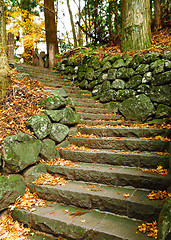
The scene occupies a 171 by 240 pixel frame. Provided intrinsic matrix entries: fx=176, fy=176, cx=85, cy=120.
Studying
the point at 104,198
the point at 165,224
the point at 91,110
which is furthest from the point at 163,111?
the point at 165,224

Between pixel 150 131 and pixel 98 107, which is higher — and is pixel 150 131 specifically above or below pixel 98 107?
below

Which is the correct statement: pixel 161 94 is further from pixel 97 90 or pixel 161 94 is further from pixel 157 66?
pixel 97 90

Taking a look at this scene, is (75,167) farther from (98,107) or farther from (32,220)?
(98,107)

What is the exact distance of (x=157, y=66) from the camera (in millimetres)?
4785

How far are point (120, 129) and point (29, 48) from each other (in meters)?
12.2

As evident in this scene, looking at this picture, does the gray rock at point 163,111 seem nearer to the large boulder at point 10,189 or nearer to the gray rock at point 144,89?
the gray rock at point 144,89

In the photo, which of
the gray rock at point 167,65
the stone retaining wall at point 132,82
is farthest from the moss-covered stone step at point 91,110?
the gray rock at point 167,65

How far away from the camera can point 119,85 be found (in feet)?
18.1

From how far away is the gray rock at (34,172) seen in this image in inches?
121

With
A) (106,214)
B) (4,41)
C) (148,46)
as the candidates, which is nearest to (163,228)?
(106,214)

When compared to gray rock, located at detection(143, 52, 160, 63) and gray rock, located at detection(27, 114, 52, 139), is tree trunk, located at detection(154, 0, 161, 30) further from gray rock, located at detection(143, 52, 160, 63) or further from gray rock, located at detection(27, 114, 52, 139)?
gray rock, located at detection(27, 114, 52, 139)

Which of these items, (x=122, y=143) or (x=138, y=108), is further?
(x=138, y=108)

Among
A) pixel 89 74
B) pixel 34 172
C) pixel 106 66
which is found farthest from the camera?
pixel 89 74

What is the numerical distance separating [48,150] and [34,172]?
1.64 feet
